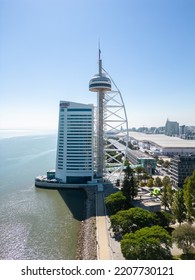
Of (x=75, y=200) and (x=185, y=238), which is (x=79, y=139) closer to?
(x=75, y=200)

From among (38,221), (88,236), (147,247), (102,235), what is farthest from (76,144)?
(147,247)

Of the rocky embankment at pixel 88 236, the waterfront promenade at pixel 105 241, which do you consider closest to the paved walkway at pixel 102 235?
the waterfront promenade at pixel 105 241

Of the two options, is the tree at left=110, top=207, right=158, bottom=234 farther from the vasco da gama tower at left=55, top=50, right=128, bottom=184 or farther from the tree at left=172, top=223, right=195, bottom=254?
the vasco da gama tower at left=55, top=50, right=128, bottom=184

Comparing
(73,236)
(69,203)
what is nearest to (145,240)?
(73,236)

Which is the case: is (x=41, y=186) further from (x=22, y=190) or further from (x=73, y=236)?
(x=73, y=236)
